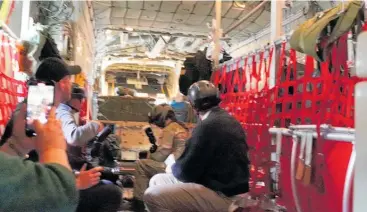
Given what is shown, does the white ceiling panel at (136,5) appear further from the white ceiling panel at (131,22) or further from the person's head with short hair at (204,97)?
the person's head with short hair at (204,97)

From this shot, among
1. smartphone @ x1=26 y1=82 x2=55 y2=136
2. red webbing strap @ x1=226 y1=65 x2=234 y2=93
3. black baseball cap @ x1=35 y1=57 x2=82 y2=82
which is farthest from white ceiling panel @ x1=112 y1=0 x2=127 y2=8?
smartphone @ x1=26 y1=82 x2=55 y2=136

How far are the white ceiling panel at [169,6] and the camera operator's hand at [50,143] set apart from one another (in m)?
5.59

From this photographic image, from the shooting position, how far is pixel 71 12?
5293mm

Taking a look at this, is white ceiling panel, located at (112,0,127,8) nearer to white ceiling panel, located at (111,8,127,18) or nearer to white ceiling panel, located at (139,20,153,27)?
white ceiling panel, located at (111,8,127,18)

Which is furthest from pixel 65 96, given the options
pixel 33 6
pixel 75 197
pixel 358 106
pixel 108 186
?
pixel 33 6

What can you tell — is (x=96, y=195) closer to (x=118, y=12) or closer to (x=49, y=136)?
(x=49, y=136)

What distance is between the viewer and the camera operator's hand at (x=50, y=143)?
1125mm

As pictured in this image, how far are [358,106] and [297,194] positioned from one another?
174cm

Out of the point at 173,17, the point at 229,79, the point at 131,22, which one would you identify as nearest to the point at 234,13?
the point at 173,17

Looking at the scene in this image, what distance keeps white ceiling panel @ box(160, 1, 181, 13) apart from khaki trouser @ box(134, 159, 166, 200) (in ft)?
8.36

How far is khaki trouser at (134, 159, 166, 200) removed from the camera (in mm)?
5188

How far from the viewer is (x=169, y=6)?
6836 millimetres

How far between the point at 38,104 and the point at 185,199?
174 cm

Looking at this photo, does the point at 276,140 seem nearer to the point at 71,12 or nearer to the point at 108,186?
the point at 108,186
